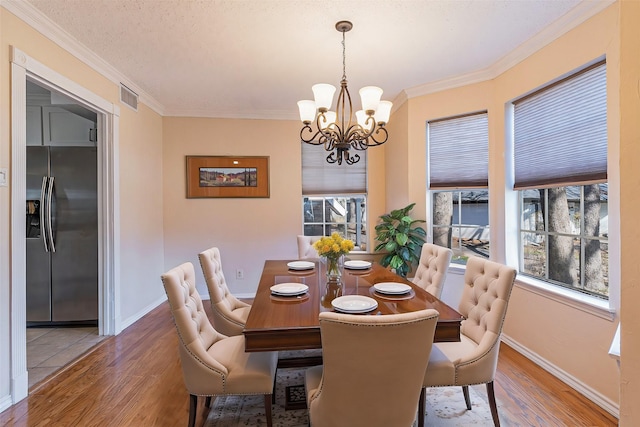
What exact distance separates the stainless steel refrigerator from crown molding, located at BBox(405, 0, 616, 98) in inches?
148

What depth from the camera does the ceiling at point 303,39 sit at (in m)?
2.15

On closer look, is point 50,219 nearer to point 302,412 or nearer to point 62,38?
point 62,38

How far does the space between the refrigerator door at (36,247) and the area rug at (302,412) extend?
257cm

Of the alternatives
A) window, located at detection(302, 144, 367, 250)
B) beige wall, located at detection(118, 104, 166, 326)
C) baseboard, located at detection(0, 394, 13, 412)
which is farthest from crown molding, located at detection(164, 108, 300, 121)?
baseboard, located at detection(0, 394, 13, 412)

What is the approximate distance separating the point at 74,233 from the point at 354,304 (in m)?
3.24

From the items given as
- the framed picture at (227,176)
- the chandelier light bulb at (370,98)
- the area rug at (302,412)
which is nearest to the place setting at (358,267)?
the area rug at (302,412)

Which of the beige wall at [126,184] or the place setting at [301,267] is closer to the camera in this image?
the beige wall at [126,184]

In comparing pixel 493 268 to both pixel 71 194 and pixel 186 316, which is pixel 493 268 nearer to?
pixel 186 316

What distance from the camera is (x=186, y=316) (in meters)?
1.58

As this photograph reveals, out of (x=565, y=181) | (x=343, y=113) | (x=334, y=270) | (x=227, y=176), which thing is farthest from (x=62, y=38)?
(x=565, y=181)

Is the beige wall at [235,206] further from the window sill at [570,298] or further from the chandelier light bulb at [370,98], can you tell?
the window sill at [570,298]

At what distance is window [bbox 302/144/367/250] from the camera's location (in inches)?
177

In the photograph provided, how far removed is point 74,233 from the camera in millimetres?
3246

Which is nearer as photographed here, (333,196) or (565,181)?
(565,181)
